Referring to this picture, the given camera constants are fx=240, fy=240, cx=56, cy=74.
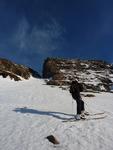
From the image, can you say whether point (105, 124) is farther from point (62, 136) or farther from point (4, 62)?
point (4, 62)

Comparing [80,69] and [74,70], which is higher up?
[80,69]

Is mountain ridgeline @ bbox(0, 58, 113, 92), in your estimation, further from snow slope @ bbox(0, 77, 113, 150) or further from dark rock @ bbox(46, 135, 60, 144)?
dark rock @ bbox(46, 135, 60, 144)

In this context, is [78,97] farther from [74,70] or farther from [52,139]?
[74,70]

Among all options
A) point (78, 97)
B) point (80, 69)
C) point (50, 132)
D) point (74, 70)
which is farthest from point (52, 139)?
point (80, 69)

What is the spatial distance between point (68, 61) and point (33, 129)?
283ft

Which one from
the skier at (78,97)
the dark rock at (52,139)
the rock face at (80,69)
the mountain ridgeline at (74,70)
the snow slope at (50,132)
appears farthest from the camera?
the rock face at (80,69)

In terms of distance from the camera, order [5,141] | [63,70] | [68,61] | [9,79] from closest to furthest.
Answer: [5,141] → [9,79] → [63,70] → [68,61]

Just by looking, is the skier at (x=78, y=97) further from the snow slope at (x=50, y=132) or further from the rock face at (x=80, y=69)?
the rock face at (x=80, y=69)

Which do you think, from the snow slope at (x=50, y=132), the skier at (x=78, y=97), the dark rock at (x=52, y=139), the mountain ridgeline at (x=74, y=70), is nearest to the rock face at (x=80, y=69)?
the mountain ridgeline at (x=74, y=70)

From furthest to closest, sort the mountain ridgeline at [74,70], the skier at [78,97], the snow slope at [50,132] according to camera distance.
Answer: the mountain ridgeline at [74,70] → the skier at [78,97] → the snow slope at [50,132]

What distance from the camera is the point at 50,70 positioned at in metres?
89.1

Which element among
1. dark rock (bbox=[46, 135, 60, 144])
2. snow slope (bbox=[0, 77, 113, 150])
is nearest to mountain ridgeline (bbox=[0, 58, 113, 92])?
snow slope (bbox=[0, 77, 113, 150])

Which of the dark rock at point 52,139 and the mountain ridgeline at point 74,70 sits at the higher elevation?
the mountain ridgeline at point 74,70

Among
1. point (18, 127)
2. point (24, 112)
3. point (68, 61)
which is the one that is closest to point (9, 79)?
point (24, 112)
